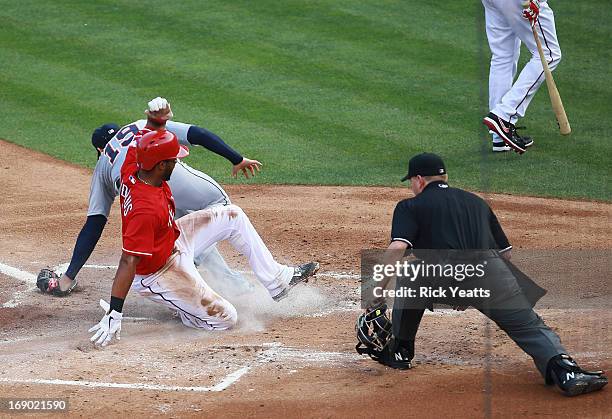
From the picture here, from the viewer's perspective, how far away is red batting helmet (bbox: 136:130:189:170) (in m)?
6.27

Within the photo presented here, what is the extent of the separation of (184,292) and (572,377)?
2483 mm

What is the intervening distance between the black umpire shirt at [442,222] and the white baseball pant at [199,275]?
1.49m

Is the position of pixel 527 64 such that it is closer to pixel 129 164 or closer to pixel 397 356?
pixel 129 164

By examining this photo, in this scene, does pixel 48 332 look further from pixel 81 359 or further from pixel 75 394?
pixel 75 394

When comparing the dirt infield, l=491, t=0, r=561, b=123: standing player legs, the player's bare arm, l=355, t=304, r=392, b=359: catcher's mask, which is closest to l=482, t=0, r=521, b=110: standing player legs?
l=491, t=0, r=561, b=123: standing player legs

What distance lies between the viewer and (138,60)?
13023mm

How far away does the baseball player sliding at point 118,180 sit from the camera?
700 centimetres

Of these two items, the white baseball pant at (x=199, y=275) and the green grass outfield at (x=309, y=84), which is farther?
the green grass outfield at (x=309, y=84)

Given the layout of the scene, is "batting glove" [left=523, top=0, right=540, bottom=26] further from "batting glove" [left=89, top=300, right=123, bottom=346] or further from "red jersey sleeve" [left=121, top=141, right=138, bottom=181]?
"batting glove" [left=89, top=300, right=123, bottom=346]

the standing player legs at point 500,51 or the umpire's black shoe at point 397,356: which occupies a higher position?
the standing player legs at point 500,51

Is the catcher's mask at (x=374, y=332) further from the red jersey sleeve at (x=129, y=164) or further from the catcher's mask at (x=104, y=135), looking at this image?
the catcher's mask at (x=104, y=135)

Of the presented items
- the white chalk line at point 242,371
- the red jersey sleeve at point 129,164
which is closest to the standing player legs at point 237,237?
the red jersey sleeve at point 129,164

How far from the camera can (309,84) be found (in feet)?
40.1

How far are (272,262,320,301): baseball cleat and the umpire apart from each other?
1272 mm
